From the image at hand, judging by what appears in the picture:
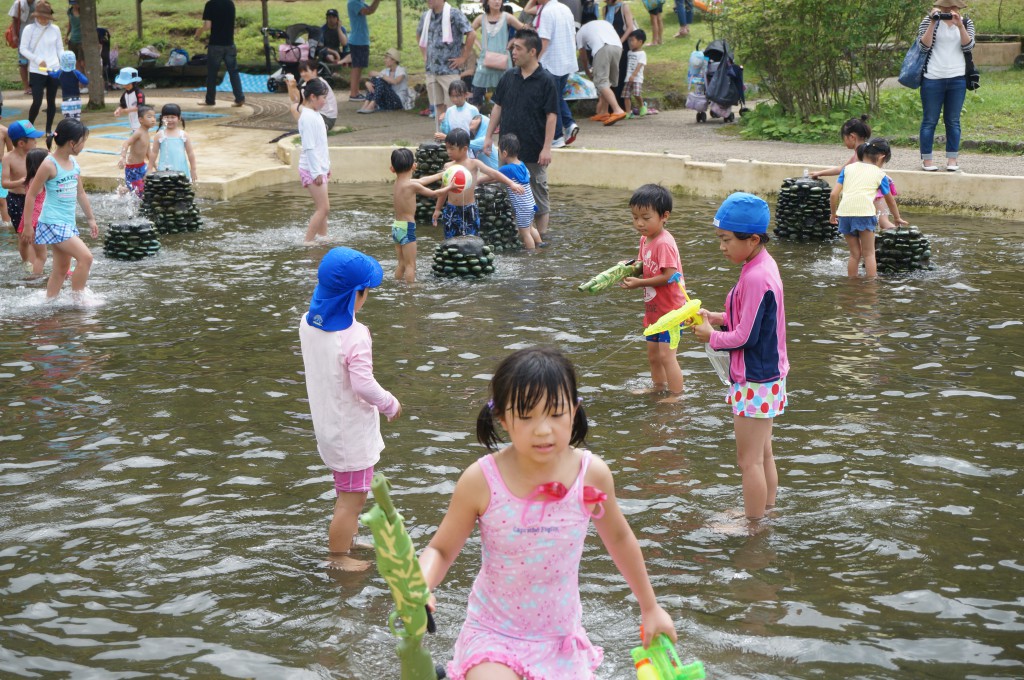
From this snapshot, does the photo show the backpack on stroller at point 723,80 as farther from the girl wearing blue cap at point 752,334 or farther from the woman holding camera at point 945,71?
the girl wearing blue cap at point 752,334

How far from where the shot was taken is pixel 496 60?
17.8m

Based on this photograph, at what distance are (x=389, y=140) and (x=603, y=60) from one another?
394 cm

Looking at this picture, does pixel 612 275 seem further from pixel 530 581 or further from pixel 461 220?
pixel 461 220

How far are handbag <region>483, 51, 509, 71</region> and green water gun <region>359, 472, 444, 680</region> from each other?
15.3 meters

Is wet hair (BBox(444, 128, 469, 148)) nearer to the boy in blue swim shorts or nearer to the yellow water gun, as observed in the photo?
the boy in blue swim shorts

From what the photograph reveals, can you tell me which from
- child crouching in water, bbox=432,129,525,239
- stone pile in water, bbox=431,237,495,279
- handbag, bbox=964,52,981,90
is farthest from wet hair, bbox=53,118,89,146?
handbag, bbox=964,52,981,90

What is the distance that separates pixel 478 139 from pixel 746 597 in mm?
10076

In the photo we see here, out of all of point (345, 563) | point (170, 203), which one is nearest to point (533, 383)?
point (345, 563)

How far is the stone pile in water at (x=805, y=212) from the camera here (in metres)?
13.0

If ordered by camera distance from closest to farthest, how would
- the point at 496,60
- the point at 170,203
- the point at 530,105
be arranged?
the point at 530,105 → the point at 170,203 → the point at 496,60

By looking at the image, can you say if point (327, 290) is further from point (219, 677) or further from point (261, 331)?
point (261, 331)

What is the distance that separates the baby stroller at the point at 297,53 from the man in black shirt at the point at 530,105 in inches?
485

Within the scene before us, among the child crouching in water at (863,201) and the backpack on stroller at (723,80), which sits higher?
the backpack on stroller at (723,80)

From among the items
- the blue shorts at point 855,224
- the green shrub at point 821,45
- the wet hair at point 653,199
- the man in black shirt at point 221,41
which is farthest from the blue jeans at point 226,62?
the wet hair at point 653,199
